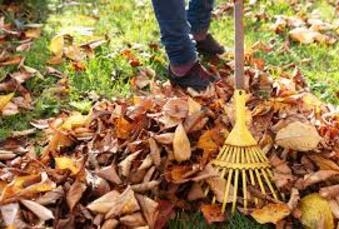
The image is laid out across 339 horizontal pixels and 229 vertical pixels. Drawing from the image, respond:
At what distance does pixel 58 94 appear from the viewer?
3244 mm

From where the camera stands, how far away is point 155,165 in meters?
2.46

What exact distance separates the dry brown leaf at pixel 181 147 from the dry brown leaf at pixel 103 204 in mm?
299

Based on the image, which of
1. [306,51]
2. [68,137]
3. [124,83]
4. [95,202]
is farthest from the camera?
[306,51]

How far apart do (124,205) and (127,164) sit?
20 centimetres

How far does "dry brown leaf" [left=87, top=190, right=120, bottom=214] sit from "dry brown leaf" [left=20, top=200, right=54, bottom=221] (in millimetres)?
143

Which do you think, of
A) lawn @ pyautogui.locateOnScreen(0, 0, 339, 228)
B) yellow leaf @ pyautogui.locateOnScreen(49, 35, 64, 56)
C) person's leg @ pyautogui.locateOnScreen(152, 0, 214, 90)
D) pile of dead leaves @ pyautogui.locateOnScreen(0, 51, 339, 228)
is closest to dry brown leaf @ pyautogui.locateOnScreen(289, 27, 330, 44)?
lawn @ pyautogui.locateOnScreen(0, 0, 339, 228)

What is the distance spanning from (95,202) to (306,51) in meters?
1.96

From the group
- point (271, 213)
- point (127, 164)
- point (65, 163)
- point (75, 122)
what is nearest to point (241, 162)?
point (271, 213)

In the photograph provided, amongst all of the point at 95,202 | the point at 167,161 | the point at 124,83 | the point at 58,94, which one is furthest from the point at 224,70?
the point at 95,202

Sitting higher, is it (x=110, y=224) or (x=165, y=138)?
(x=165, y=138)

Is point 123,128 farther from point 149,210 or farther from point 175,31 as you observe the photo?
point 175,31

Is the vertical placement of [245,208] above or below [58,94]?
below

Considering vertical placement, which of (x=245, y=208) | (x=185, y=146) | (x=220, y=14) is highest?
(x=220, y=14)

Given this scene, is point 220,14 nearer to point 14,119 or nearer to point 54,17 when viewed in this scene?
point 54,17
